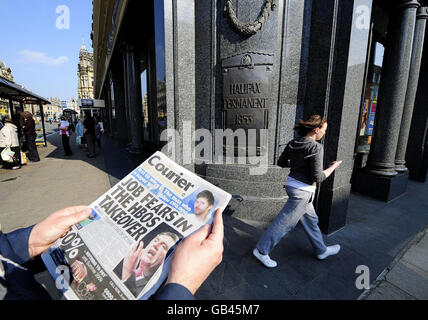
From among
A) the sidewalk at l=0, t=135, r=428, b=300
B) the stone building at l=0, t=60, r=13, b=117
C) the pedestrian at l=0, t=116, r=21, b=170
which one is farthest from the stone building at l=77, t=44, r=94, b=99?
the sidewalk at l=0, t=135, r=428, b=300

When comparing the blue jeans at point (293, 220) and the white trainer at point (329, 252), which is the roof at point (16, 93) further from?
the white trainer at point (329, 252)

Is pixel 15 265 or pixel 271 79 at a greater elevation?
pixel 271 79

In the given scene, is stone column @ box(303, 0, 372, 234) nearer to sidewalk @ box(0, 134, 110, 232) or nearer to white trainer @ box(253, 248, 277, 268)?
white trainer @ box(253, 248, 277, 268)

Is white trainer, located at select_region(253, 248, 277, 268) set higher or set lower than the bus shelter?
lower

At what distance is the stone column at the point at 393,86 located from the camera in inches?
174

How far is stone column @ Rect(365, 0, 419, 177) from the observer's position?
4414mm

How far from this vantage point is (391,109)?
4754 millimetres

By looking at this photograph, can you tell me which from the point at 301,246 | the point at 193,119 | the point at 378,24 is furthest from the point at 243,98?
the point at 378,24

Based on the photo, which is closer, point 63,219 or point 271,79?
point 63,219

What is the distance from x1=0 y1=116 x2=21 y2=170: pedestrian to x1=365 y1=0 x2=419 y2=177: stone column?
10920 millimetres

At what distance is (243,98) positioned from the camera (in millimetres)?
3859

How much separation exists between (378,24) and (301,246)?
5.87 meters

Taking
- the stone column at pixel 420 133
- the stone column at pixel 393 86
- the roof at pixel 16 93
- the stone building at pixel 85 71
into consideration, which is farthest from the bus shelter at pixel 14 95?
the stone building at pixel 85 71
